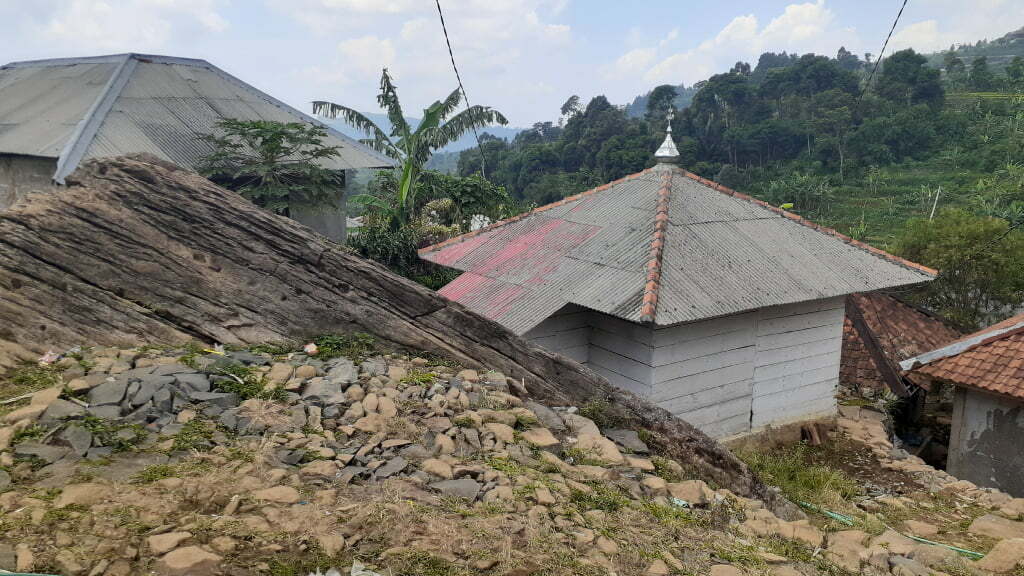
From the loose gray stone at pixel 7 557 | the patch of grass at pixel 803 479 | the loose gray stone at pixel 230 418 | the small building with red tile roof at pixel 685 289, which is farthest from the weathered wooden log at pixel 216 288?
the small building with red tile roof at pixel 685 289

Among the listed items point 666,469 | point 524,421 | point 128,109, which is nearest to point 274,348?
point 524,421

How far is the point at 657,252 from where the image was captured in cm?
850

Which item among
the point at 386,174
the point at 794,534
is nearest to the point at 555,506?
the point at 794,534

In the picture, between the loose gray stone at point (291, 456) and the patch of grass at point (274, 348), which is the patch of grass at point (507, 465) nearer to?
the loose gray stone at point (291, 456)

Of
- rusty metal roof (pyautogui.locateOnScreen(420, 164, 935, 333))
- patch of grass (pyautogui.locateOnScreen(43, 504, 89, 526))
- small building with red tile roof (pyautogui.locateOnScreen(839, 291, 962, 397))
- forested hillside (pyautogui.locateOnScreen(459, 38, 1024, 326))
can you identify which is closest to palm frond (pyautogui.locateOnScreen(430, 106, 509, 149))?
rusty metal roof (pyautogui.locateOnScreen(420, 164, 935, 333))

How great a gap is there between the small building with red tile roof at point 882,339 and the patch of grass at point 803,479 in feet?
11.4

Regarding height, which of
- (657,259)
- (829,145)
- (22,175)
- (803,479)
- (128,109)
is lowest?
(803,479)

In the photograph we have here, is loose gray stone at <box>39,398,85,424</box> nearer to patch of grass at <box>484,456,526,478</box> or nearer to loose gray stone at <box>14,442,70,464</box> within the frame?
loose gray stone at <box>14,442,70,464</box>

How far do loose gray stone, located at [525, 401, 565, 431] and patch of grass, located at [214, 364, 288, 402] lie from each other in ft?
5.35

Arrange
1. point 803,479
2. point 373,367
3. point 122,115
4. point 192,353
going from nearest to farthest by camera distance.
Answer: point 192,353 → point 373,367 → point 803,479 → point 122,115

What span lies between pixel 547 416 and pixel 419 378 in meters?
0.90

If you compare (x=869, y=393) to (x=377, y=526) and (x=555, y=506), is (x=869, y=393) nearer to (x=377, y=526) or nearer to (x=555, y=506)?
(x=555, y=506)

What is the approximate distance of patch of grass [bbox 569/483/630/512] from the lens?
3656 mm

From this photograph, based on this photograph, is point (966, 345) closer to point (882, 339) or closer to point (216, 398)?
point (882, 339)
